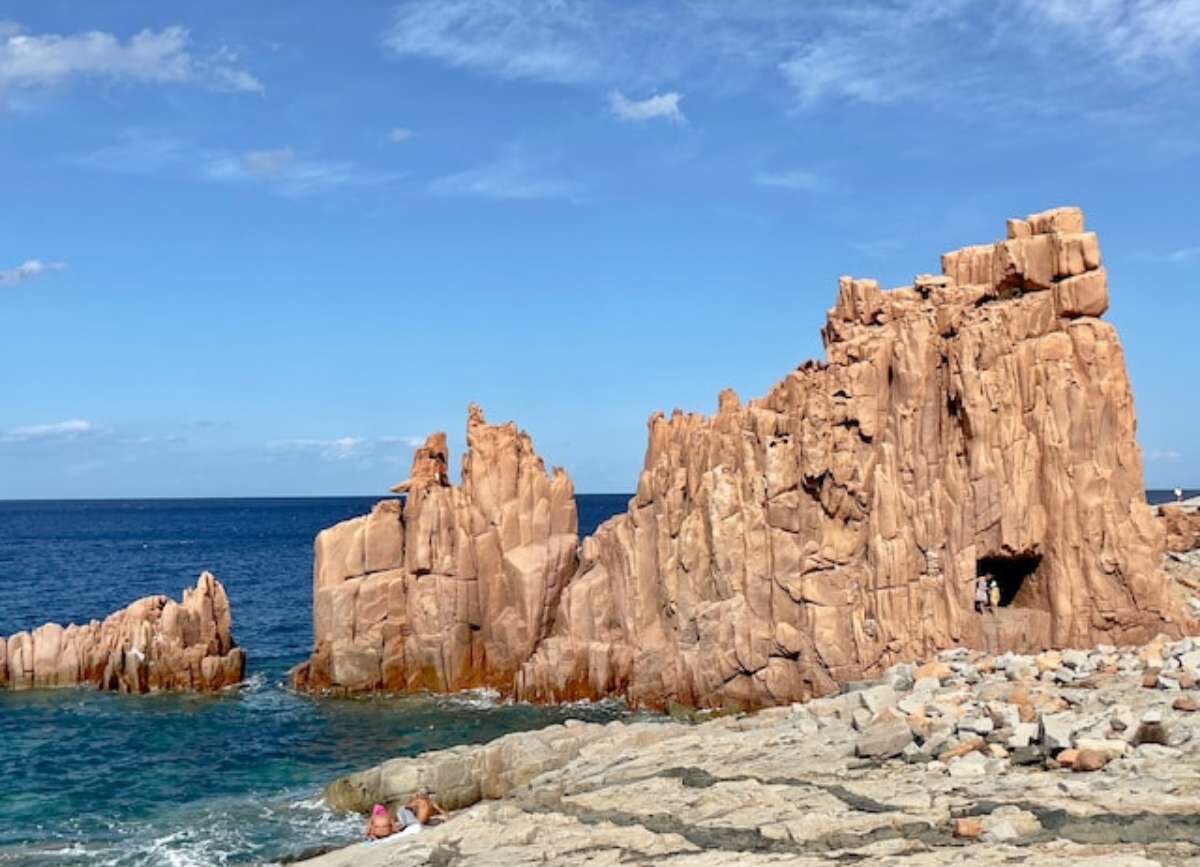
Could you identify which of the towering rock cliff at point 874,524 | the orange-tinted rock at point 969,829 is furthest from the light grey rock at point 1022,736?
the towering rock cliff at point 874,524

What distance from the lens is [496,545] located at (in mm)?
59938

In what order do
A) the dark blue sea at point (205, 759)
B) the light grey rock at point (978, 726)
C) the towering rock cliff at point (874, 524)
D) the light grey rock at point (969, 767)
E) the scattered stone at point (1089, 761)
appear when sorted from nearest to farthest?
the scattered stone at point (1089, 761)
the light grey rock at point (969, 767)
the light grey rock at point (978, 726)
the dark blue sea at point (205, 759)
the towering rock cliff at point (874, 524)

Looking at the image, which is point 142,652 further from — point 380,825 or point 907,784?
point 907,784

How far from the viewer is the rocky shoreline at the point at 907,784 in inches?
737

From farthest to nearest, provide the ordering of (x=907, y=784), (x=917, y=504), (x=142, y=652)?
1. (x=142, y=652)
2. (x=917, y=504)
3. (x=907, y=784)

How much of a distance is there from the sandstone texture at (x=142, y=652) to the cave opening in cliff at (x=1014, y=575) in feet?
128

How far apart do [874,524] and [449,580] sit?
22414mm

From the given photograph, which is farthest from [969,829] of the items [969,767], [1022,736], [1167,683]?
[1167,683]

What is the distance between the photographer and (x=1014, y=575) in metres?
48.7


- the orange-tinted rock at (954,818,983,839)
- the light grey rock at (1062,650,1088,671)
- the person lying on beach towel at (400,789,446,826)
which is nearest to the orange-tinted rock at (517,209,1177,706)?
the light grey rock at (1062,650,1088,671)

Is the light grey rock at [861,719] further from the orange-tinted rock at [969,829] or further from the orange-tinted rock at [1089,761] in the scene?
the orange-tinted rock at [969,829]

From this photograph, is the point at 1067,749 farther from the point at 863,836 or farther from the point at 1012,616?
the point at 1012,616

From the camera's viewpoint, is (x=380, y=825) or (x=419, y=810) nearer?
(x=380, y=825)

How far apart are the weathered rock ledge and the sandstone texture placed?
3541 cm
